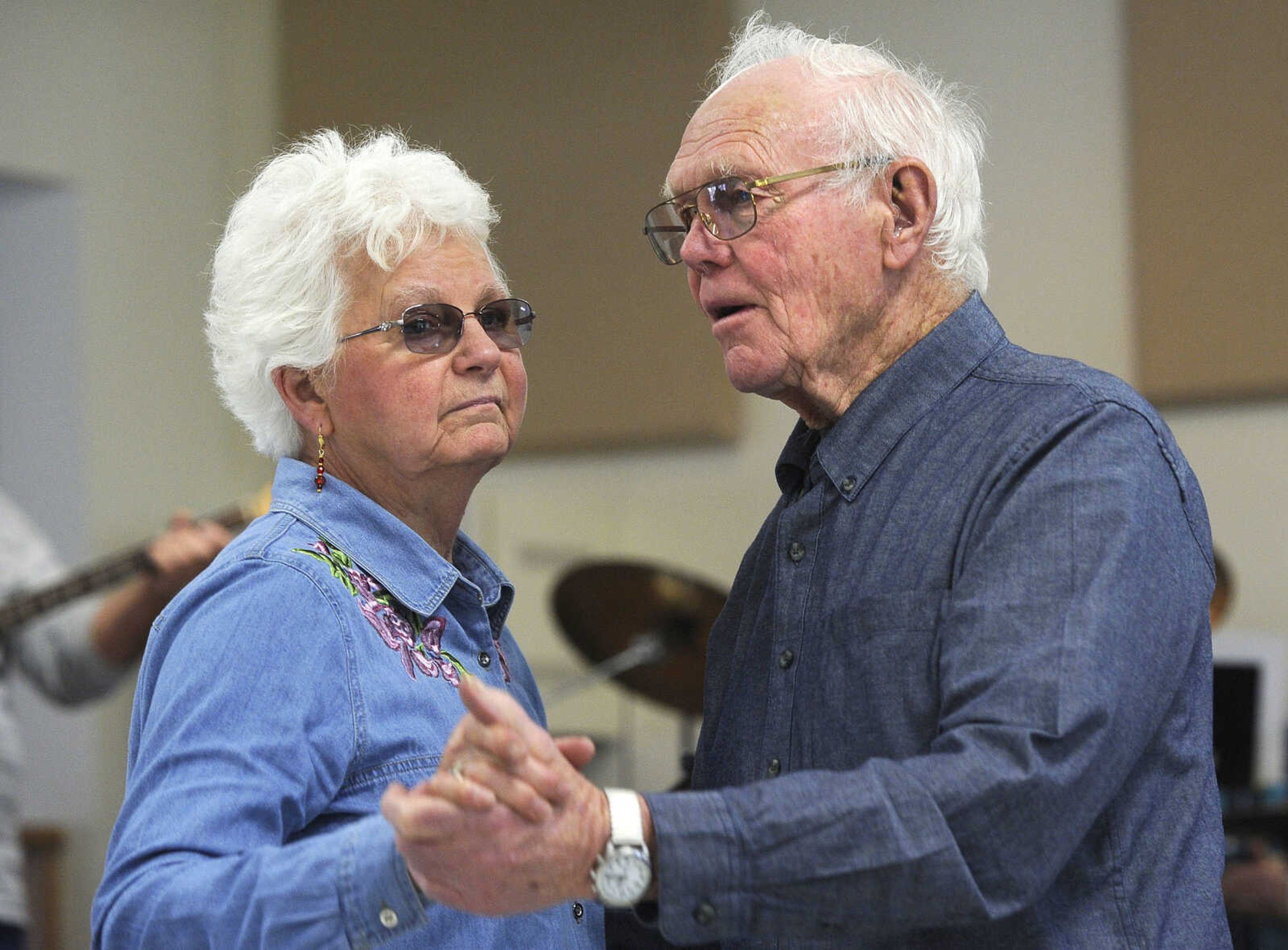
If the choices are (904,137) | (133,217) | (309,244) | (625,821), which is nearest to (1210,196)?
(904,137)

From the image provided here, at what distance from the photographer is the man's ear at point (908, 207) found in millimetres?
1526

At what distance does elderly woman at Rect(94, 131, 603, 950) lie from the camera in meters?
1.17

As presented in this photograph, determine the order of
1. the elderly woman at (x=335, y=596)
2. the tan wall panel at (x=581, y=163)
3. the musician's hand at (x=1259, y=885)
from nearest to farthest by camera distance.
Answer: the elderly woman at (x=335, y=596) < the musician's hand at (x=1259, y=885) < the tan wall panel at (x=581, y=163)

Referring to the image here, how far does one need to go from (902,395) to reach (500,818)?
2.21 ft

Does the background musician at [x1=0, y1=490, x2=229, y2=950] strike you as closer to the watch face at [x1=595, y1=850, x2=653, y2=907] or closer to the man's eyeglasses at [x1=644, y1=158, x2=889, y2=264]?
the man's eyeglasses at [x1=644, y1=158, x2=889, y2=264]

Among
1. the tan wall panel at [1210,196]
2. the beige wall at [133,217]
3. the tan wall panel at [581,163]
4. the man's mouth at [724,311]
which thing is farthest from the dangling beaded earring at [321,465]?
the beige wall at [133,217]

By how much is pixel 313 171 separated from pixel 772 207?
0.54 meters

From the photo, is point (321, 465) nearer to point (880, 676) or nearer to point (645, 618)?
point (880, 676)

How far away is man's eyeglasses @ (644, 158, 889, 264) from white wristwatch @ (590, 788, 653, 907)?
28.1 inches

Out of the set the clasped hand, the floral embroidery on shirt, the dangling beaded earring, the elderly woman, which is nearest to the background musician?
the elderly woman

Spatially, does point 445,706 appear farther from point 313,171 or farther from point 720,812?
point 313,171

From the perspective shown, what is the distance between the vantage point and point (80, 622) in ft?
10.5

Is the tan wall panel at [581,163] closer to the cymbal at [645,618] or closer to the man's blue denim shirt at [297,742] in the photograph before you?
the cymbal at [645,618]

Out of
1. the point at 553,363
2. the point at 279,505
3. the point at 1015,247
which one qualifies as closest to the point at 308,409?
the point at 279,505
